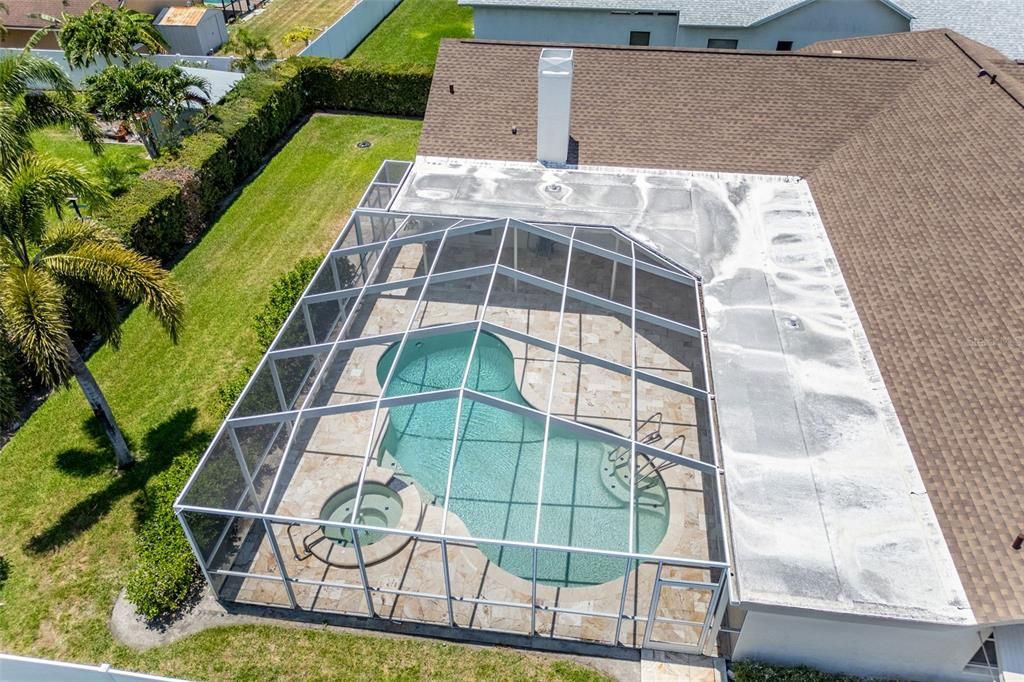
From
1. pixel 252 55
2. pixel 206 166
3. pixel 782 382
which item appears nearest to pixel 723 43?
pixel 252 55

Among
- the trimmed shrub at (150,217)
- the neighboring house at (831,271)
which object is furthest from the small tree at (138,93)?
the neighboring house at (831,271)

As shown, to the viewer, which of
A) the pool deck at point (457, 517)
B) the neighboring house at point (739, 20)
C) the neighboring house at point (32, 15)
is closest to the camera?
the pool deck at point (457, 517)

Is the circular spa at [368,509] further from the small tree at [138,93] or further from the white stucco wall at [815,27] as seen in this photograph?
the white stucco wall at [815,27]

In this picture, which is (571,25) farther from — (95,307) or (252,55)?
(95,307)

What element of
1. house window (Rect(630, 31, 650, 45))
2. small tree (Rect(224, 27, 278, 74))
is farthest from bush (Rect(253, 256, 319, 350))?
house window (Rect(630, 31, 650, 45))

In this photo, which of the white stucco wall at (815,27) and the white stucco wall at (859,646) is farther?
the white stucco wall at (815,27)

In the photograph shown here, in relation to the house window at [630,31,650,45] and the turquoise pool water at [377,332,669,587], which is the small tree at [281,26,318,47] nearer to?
the house window at [630,31,650,45]

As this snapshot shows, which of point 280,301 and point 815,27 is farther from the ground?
point 815,27
